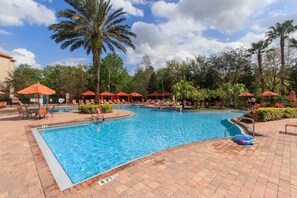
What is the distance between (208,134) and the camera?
9.34 meters

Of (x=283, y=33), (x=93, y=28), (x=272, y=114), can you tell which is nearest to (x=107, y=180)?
(x=272, y=114)

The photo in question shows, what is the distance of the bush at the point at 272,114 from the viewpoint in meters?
10.7

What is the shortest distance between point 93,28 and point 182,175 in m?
14.9

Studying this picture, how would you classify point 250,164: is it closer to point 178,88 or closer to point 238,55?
point 178,88

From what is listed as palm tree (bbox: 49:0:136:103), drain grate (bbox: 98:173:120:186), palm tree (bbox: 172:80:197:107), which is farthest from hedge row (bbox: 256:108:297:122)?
palm tree (bbox: 49:0:136:103)

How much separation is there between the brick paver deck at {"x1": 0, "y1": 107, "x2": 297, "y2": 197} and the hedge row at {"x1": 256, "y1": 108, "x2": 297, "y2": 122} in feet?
20.6

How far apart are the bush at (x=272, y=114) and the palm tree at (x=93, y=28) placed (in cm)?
1234

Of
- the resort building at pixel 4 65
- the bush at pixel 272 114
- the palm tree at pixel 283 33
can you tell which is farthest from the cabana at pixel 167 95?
the resort building at pixel 4 65

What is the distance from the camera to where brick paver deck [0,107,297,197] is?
9.28ft

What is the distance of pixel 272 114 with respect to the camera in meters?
11.1

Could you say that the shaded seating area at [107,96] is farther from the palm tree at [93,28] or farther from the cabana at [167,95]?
the palm tree at [93,28]

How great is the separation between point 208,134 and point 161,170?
21.5ft

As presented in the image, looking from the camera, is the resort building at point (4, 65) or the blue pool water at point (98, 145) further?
the resort building at point (4, 65)

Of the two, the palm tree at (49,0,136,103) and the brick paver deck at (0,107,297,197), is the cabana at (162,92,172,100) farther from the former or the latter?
the brick paver deck at (0,107,297,197)
